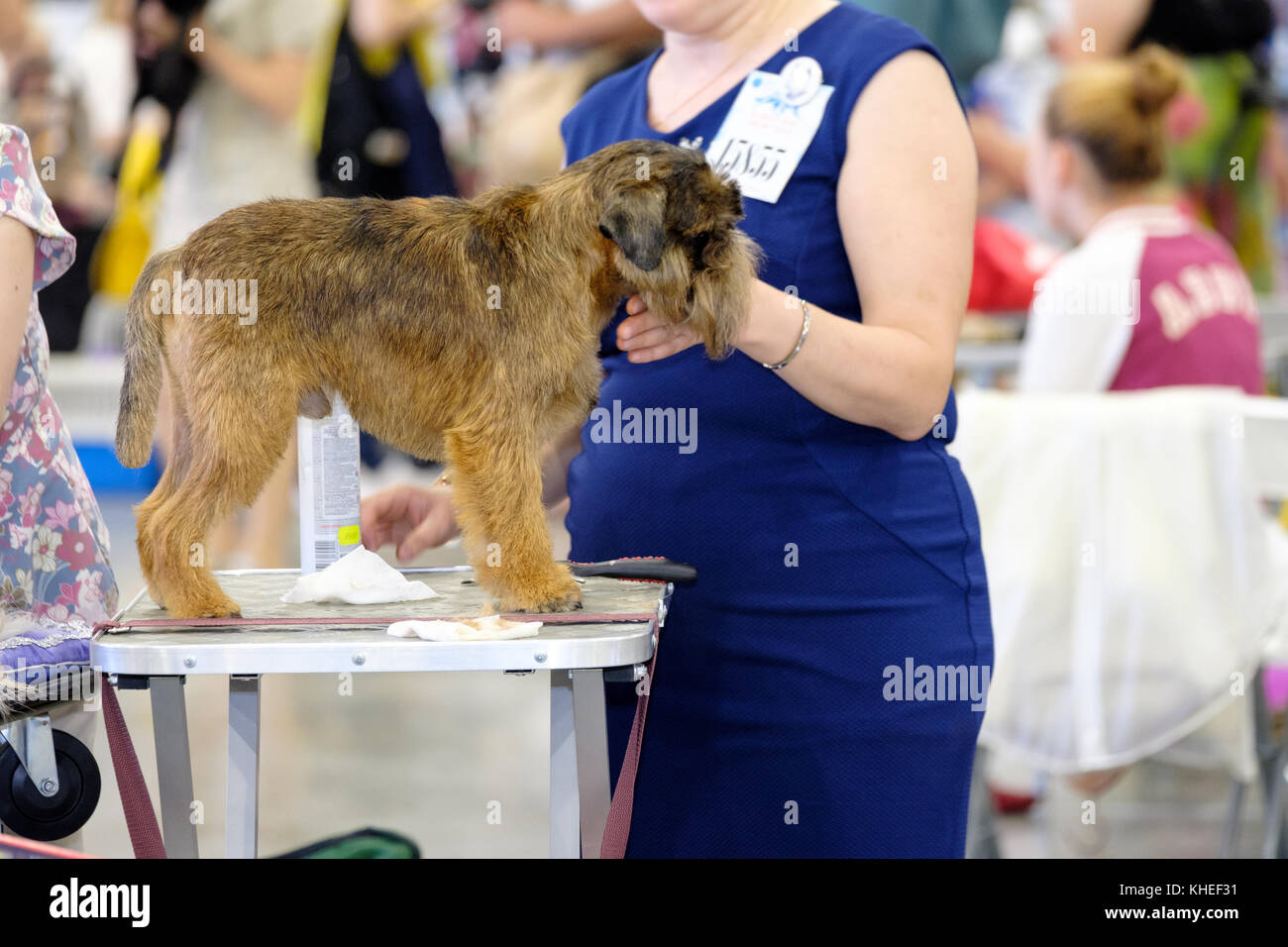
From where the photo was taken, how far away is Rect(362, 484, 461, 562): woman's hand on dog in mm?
1961

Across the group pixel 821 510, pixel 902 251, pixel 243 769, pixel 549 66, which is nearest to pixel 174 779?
pixel 243 769

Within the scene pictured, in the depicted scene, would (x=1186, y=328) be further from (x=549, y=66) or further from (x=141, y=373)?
(x=549, y=66)

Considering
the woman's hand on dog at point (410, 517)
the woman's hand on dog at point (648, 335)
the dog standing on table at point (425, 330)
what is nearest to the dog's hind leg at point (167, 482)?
the dog standing on table at point (425, 330)

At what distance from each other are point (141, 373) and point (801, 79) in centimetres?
94

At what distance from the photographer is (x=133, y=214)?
6598 mm

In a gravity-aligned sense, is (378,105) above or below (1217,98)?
below

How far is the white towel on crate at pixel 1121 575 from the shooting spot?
9.82ft

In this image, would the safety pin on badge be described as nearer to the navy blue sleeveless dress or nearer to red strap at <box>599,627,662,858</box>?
the navy blue sleeveless dress

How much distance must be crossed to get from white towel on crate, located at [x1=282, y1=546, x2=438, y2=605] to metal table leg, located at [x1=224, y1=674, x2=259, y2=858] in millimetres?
162

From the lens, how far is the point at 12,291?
1.69 metres

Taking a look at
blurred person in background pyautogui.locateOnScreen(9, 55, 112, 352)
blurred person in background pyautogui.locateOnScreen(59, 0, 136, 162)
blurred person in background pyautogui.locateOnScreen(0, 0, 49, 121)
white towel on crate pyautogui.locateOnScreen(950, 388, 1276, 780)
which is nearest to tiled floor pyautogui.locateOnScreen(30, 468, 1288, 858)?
white towel on crate pyautogui.locateOnScreen(950, 388, 1276, 780)

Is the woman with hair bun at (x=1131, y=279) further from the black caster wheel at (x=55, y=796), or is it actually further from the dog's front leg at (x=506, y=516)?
the black caster wheel at (x=55, y=796)

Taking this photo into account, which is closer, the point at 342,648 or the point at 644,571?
the point at 342,648

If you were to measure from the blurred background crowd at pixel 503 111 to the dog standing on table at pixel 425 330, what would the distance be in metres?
2.48
